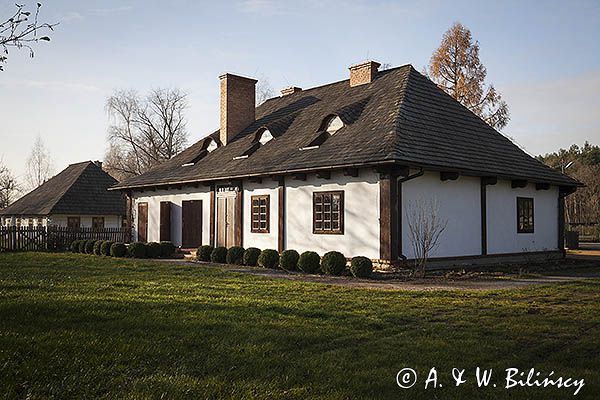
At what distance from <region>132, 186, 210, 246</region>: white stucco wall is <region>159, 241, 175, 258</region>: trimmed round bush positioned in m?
1.24

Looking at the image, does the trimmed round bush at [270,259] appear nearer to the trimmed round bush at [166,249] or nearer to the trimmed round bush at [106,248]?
the trimmed round bush at [166,249]

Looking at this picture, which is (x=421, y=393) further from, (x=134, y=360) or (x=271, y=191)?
(x=271, y=191)

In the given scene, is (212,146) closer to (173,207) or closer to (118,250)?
(173,207)

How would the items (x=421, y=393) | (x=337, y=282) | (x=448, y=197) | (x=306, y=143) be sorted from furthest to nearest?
(x=306, y=143), (x=448, y=197), (x=337, y=282), (x=421, y=393)

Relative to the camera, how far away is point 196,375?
18.7ft

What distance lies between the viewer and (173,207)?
2538cm

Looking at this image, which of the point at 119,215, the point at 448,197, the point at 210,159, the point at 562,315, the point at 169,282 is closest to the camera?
the point at 562,315

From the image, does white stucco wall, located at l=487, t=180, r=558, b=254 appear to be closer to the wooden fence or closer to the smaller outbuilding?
the wooden fence

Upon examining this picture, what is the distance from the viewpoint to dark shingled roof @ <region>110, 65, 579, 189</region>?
55.8 ft

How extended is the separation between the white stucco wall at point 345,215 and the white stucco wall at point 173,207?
519 cm

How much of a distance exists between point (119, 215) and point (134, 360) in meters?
33.5

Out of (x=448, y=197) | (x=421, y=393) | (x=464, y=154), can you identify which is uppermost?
(x=464, y=154)

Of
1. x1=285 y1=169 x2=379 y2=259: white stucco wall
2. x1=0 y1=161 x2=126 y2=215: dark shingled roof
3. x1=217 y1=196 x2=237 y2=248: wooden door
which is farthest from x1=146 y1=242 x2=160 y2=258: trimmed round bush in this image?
x1=0 y1=161 x2=126 y2=215: dark shingled roof

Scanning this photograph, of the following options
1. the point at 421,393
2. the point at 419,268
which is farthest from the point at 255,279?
the point at 421,393
